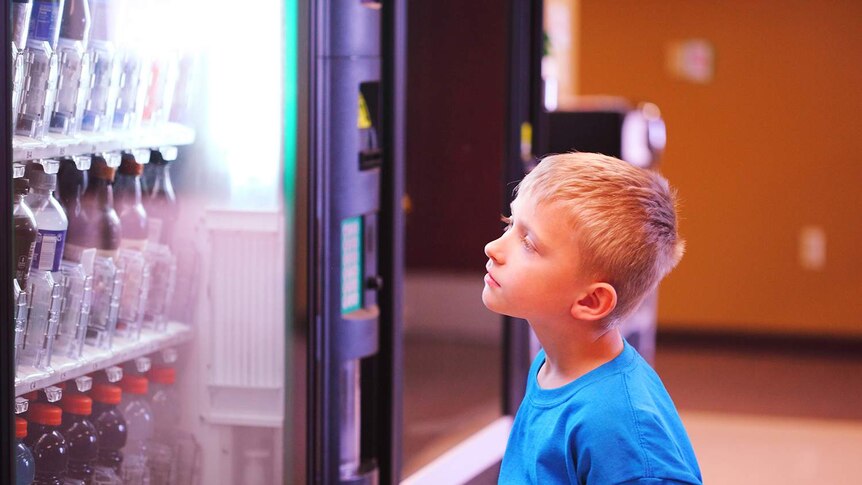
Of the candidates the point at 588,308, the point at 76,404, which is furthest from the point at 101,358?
the point at 588,308

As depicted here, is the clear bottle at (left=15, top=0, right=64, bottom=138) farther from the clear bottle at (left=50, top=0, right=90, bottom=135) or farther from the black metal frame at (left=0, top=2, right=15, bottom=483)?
the black metal frame at (left=0, top=2, right=15, bottom=483)

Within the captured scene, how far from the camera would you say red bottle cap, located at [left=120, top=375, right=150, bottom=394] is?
2531 millimetres

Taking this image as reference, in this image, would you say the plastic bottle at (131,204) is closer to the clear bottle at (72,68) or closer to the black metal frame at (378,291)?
the clear bottle at (72,68)

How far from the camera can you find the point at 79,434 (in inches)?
93.3

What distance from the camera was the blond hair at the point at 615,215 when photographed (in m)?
1.56

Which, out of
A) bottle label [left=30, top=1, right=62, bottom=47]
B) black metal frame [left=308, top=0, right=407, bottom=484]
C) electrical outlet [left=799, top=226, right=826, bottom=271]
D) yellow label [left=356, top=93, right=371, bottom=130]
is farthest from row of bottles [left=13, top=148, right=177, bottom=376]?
electrical outlet [left=799, top=226, right=826, bottom=271]

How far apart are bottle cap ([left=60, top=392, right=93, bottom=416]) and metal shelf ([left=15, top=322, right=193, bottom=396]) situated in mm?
88

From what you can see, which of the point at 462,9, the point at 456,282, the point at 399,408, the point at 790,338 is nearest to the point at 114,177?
the point at 399,408

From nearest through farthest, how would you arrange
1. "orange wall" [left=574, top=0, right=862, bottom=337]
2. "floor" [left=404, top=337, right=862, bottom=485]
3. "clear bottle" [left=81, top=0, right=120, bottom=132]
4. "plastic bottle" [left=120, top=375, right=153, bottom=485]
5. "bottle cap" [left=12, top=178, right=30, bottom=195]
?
"bottle cap" [left=12, top=178, right=30, bottom=195] < "clear bottle" [left=81, top=0, right=120, bottom=132] < "plastic bottle" [left=120, top=375, right=153, bottom=485] < "floor" [left=404, top=337, right=862, bottom=485] < "orange wall" [left=574, top=0, right=862, bottom=337]

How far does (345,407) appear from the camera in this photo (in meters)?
2.73

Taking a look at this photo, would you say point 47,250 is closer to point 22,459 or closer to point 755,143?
point 22,459

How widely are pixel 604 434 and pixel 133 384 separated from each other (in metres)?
1.39

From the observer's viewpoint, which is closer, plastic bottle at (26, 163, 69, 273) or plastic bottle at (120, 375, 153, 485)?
plastic bottle at (26, 163, 69, 273)

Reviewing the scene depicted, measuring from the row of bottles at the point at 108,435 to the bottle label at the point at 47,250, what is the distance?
25 centimetres
